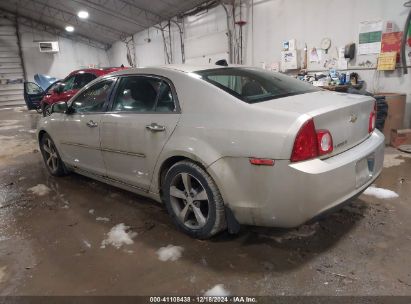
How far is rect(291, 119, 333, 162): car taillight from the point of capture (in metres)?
1.78

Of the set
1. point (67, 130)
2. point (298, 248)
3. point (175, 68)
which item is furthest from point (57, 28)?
point (298, 248)

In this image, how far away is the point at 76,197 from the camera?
3.46 metres

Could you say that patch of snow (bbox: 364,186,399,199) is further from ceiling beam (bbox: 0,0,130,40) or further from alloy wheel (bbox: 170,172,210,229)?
ceiling beam (bbox: 0,0,130,40)

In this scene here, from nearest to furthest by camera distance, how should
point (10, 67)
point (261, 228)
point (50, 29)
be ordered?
point (261, 228), point (10, 67), point (50, 29)

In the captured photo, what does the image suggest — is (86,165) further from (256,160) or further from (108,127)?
(256,160)

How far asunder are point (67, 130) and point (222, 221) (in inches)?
88.1

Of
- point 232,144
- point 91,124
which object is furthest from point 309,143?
point 91,124

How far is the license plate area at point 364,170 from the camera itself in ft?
6.70

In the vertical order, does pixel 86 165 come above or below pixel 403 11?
below

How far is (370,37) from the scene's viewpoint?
219 inches

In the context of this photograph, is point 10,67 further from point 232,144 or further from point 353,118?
point 353,118

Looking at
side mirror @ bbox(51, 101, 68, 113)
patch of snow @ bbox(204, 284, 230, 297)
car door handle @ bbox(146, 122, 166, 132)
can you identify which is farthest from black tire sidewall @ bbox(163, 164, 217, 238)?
side mirror @ bbox(51, 101, 68, 113)

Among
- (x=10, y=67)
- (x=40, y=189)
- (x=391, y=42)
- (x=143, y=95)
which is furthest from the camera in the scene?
(x=10, y=67)

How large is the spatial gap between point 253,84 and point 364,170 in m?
1.03
